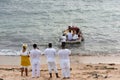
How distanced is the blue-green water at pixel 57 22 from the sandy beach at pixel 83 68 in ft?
8.82

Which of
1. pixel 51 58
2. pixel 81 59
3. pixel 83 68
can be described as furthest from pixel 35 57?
pixel 81 59

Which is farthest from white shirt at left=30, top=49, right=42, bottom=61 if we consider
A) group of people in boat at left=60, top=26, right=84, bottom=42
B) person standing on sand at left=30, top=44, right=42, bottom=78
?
group of people in boat at left=60, top=26, right=84, bottom=42

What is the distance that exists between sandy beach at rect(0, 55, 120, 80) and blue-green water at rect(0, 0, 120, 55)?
269 centimetres

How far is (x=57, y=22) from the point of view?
43625 mm

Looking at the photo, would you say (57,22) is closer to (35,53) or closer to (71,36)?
(71,36)

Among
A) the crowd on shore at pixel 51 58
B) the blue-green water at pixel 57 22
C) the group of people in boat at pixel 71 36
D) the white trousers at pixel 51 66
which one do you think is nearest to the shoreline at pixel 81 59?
the blue-green water at pixel 57 22

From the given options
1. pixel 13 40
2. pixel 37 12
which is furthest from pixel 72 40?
pixel 37 12

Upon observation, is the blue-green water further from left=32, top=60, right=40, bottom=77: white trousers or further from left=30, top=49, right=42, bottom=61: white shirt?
left=30, top=49, right=42, bottom=61: white shirt

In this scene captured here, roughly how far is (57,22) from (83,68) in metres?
21.3

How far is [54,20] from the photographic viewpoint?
44875mm

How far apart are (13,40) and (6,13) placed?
16.2 m

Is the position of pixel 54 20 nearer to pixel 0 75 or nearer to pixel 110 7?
pixel 110 7

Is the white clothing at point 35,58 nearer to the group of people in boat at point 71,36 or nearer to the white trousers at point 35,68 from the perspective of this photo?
the white trousers at point 35,68

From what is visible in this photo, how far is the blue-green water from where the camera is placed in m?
32.2
